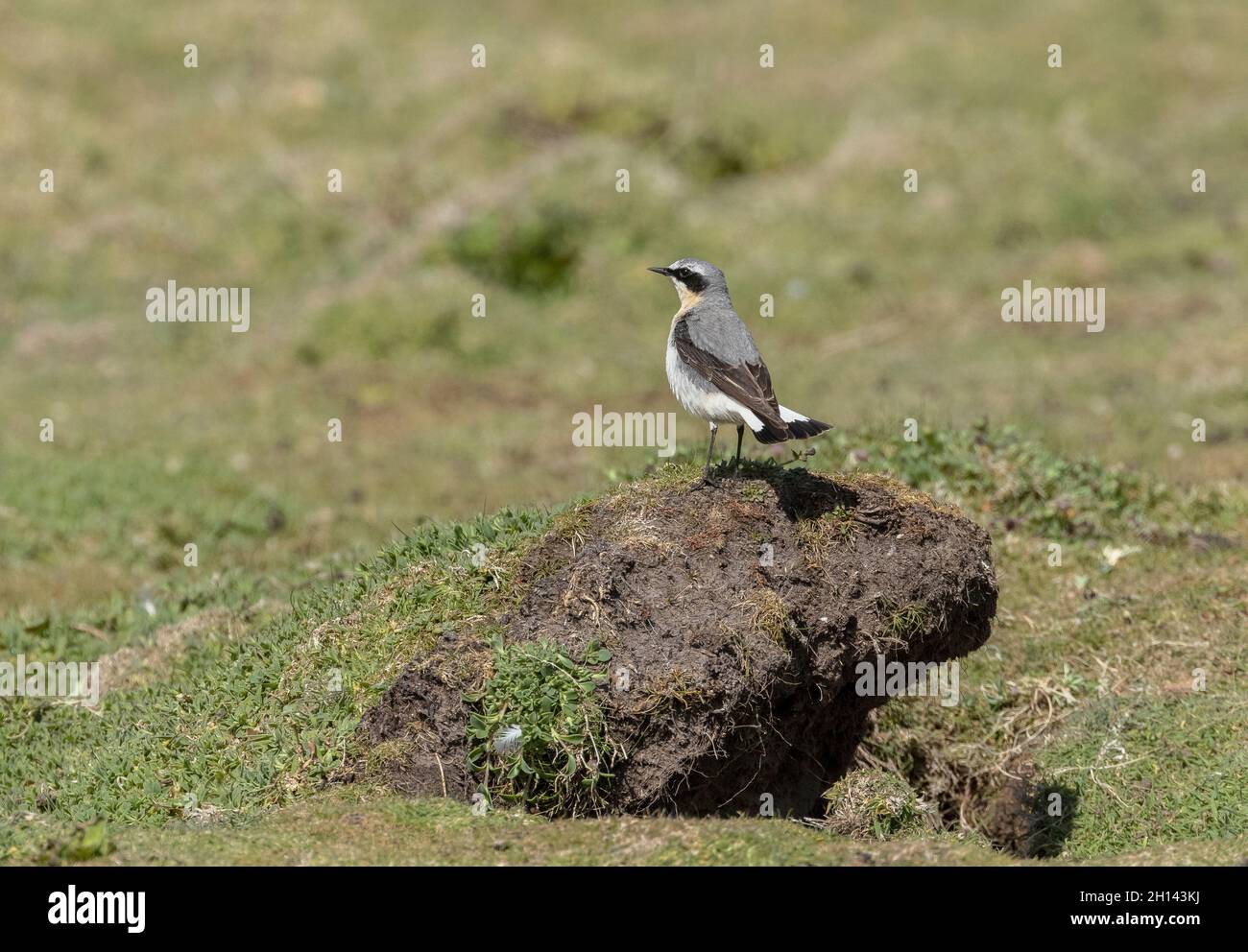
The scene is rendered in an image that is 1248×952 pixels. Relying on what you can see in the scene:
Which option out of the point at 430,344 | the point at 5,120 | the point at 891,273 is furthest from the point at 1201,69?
the point at 5,120

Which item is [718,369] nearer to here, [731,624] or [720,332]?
[720,332]

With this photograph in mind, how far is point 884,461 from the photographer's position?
11.6 metres

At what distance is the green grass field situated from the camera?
8.15m

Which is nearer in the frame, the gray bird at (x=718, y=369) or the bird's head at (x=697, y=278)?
the gray bird at (x=718, y=369)

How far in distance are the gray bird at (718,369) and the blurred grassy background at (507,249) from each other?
10.6 feet

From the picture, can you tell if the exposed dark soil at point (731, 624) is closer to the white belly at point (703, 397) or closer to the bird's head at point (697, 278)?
the white belly at point (703, 397)

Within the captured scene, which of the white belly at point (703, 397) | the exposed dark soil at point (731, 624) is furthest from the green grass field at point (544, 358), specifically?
the white belly at point (703, 397)

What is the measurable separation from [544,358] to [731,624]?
11.4 m

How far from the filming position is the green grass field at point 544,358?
815 centimetres

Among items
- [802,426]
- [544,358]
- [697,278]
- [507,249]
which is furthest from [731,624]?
[507,249]

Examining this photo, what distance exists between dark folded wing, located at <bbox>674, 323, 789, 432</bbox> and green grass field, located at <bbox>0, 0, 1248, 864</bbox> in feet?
4.19

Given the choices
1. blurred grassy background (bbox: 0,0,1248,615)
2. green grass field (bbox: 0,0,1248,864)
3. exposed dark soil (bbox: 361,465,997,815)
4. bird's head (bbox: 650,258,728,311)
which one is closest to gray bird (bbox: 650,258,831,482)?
bird's head (bbox: 650,258,728,311)
